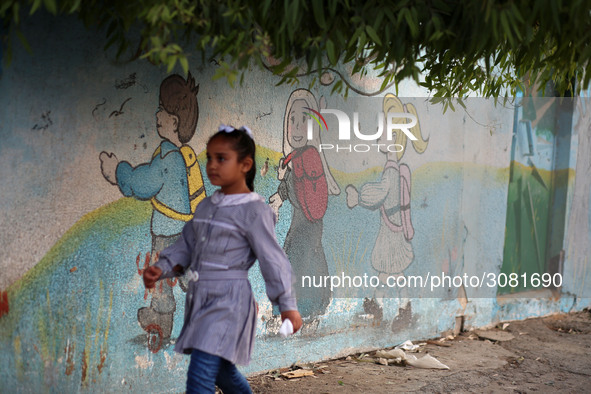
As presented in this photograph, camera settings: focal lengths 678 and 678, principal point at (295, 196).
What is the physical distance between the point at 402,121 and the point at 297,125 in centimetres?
123

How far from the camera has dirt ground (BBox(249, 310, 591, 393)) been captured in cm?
497

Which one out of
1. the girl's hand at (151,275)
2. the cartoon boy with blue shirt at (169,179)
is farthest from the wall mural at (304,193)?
the girl's hand at (151,275)

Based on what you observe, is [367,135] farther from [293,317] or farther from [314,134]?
[293,317]

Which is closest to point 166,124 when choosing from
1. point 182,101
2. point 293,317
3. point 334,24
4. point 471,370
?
point 182,101

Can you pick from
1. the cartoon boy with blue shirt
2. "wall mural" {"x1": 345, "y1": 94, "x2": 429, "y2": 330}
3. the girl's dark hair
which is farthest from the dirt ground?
the girl's dark hair

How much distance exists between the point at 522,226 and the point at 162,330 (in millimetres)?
4898

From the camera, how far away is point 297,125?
5145 mm

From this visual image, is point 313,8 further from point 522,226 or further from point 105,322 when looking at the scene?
point 522,226

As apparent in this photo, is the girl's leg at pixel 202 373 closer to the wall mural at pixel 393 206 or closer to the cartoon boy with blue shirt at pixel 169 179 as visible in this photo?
the cartoon boy with blue shirt at pixel 169 179

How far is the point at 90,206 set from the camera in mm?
4004

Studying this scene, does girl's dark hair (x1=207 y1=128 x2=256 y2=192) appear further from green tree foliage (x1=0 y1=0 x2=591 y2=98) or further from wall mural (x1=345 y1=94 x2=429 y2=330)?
wall mural (x1=345 y1=94 x2=429 y2=330)

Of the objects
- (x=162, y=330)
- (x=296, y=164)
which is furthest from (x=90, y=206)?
(x=296, y=164)

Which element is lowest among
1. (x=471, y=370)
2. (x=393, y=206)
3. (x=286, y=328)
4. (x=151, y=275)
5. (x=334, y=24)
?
(x=471, y=370)

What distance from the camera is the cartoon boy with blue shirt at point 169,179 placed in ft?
14.1
